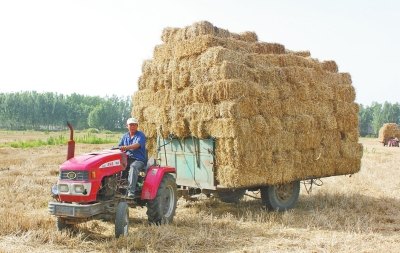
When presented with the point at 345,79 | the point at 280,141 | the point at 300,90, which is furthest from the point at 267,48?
the point at 280,141

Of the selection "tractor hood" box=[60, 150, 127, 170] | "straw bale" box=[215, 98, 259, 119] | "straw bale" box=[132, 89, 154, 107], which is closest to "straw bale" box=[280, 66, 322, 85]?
"straw bale" box=[215, 98, 259, 119]

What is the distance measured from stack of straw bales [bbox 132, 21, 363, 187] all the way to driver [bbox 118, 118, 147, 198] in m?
1.57

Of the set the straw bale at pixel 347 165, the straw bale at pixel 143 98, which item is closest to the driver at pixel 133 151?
the straw bale at pixel 143 98

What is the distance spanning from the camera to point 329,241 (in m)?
6.91

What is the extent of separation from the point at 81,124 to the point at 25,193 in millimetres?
93651

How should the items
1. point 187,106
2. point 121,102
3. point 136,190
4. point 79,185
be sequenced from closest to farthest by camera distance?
1. point 79,185
2. point 136,190
3. point 187,106
4. point 121,102

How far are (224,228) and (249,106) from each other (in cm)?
252

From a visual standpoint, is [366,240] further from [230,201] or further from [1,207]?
[1,207]

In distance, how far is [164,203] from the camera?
7.88 m

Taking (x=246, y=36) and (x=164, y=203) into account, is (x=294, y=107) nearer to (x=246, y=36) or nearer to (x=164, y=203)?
(x=246, y=36)

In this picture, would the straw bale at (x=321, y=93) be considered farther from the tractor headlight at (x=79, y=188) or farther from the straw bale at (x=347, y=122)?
the tractor headlight at (x=79, y=188)

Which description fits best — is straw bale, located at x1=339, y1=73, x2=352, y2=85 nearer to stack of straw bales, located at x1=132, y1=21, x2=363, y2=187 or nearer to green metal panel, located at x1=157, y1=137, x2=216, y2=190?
stack of straw bales, located at x1=132, y1=21, x2=363, y2=187

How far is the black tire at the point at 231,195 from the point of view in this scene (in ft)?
32.1

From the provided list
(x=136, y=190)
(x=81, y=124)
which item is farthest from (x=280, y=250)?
(x=81, y=124)
